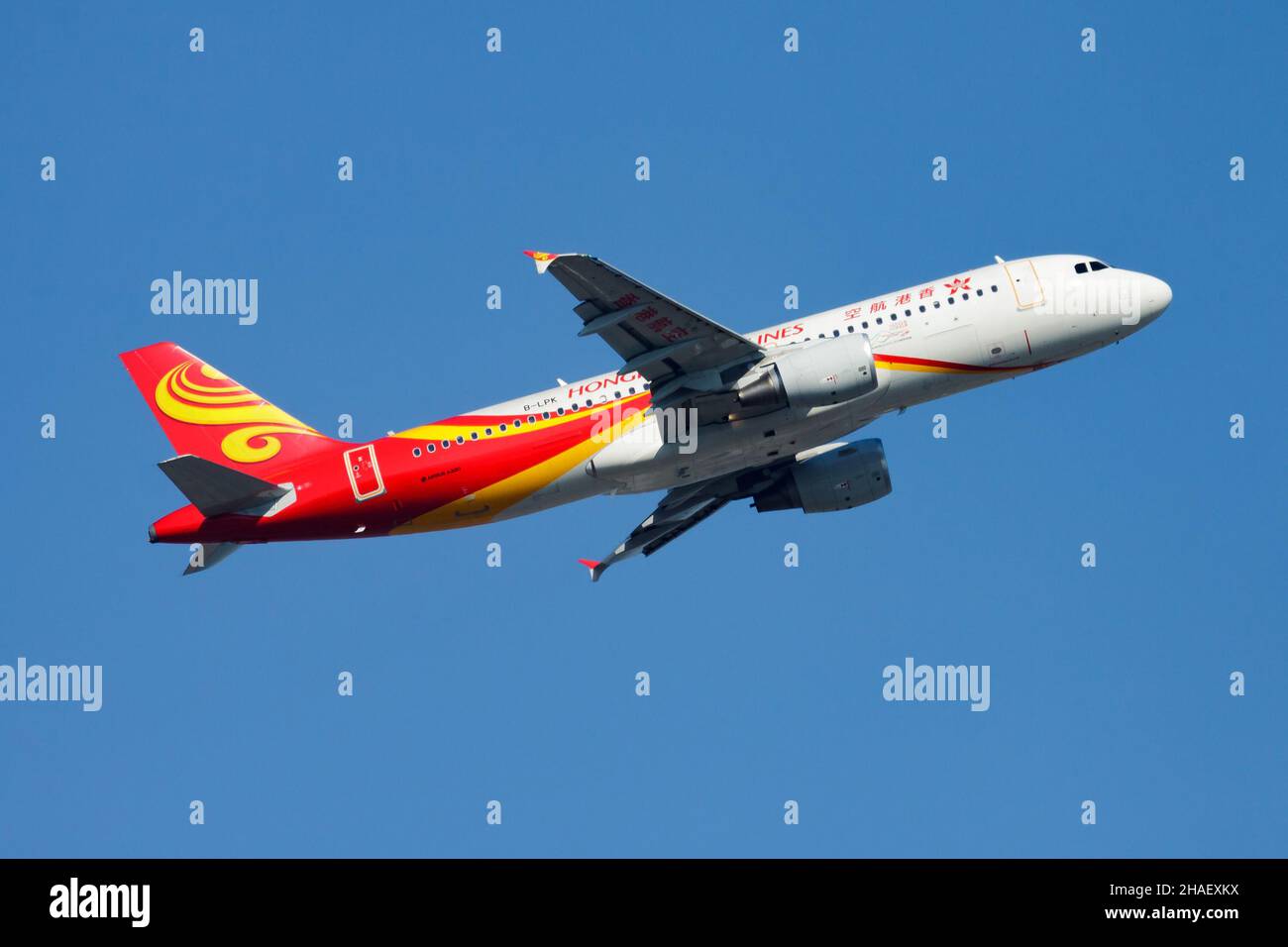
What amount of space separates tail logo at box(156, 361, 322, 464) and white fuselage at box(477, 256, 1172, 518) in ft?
23.9

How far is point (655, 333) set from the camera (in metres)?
46.8

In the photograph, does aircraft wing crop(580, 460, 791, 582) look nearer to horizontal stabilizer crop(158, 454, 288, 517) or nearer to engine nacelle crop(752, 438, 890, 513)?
engine nacelle crop(752, 438, 890, 513)

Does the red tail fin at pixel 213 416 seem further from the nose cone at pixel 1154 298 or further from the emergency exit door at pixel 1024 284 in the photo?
the nose cone at pixel 1154 298

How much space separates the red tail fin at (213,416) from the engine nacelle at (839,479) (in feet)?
52.0

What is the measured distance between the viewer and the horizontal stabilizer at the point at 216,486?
46.5m

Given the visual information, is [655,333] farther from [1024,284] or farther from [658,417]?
[1024,284]

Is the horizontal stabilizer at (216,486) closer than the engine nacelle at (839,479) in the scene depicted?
Yes

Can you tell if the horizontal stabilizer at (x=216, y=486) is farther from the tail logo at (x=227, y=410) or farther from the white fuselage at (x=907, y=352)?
the white fuselage at (x=907, y=352)

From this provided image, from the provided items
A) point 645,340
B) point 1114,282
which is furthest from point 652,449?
point 1114,282

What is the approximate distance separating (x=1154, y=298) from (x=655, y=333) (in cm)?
1663

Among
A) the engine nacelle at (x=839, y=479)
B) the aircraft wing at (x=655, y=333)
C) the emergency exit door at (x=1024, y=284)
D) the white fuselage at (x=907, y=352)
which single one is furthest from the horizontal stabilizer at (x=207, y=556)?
the emergency exit door at (x=1024, y=284)

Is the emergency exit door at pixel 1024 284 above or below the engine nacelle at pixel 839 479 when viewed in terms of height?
above

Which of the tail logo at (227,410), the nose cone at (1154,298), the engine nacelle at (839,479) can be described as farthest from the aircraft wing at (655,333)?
the nose cone at (1154,298)

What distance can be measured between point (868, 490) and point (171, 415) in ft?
76.8
